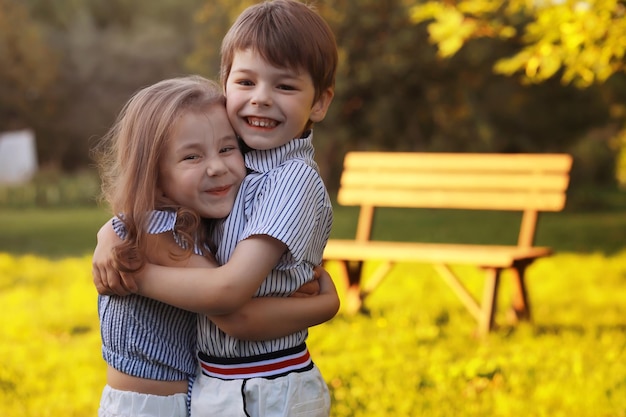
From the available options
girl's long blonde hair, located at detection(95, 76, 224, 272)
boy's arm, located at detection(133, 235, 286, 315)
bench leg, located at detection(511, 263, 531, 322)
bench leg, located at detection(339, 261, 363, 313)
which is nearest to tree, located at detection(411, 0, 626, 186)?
bench leg, located at detection(511, 263, 531, 322)

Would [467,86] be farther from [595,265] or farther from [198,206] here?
[198,206]

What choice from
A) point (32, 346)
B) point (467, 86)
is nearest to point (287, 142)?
point (32, 346)

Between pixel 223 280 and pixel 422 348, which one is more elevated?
pixel 422 348

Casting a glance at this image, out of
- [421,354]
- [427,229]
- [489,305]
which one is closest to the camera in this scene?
[421,354]

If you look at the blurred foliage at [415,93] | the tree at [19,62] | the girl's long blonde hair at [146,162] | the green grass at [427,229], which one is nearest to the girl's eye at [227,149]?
the girl's long blonde hair at [146,162]

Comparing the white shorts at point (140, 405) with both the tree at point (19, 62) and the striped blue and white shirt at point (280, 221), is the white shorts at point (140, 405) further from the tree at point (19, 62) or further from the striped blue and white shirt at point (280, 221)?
the tree at point (19, 62)

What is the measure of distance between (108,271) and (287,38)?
27.6 inches

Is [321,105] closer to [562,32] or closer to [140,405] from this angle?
[140,405]

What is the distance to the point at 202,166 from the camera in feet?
6.96

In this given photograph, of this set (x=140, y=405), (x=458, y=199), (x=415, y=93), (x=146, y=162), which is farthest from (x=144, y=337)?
(x=415, y=93)

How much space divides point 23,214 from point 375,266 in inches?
399

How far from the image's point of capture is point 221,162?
2.14 m

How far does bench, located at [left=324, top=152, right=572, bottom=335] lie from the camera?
5.53 m

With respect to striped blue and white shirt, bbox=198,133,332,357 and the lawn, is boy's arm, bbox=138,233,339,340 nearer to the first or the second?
striped blue and white shirt, bbox=198,133,332,357
